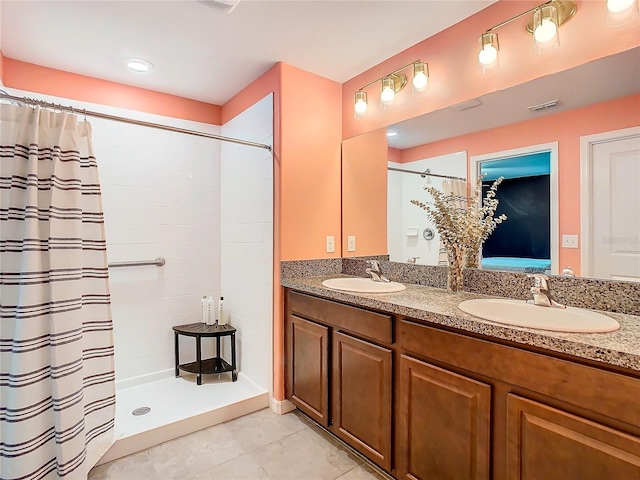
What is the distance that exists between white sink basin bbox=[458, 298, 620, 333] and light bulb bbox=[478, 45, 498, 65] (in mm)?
1198

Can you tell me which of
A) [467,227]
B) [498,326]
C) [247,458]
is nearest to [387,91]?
[467,227]

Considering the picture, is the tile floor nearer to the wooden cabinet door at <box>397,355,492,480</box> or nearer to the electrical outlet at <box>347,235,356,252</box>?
the wooden cabinet door at <box>397,355,492,480</box>

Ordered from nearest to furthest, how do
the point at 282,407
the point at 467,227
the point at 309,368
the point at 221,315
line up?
1. the point at 467,227
2. the point at 309,368
3. the point at 282,407
4. the point at 221,315

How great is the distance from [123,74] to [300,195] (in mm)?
1565

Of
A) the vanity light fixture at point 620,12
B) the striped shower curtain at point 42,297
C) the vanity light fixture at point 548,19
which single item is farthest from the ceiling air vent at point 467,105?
the striped shower curtain at point 42,297

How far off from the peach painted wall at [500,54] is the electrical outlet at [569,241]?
2.48ft

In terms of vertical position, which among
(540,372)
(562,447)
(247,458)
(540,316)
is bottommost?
(247,458)

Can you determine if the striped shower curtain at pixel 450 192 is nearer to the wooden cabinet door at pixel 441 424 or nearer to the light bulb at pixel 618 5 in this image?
the wooden cabinet door at pixel 441 424

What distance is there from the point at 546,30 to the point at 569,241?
95 centimetres

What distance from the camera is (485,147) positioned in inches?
76.0

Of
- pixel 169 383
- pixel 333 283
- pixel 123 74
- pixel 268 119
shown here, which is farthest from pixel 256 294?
pixel 123 74

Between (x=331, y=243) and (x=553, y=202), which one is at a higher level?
(x=553, y=202)

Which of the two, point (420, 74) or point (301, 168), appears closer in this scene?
point (420, 74)

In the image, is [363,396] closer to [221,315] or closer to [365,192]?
[365,192]
